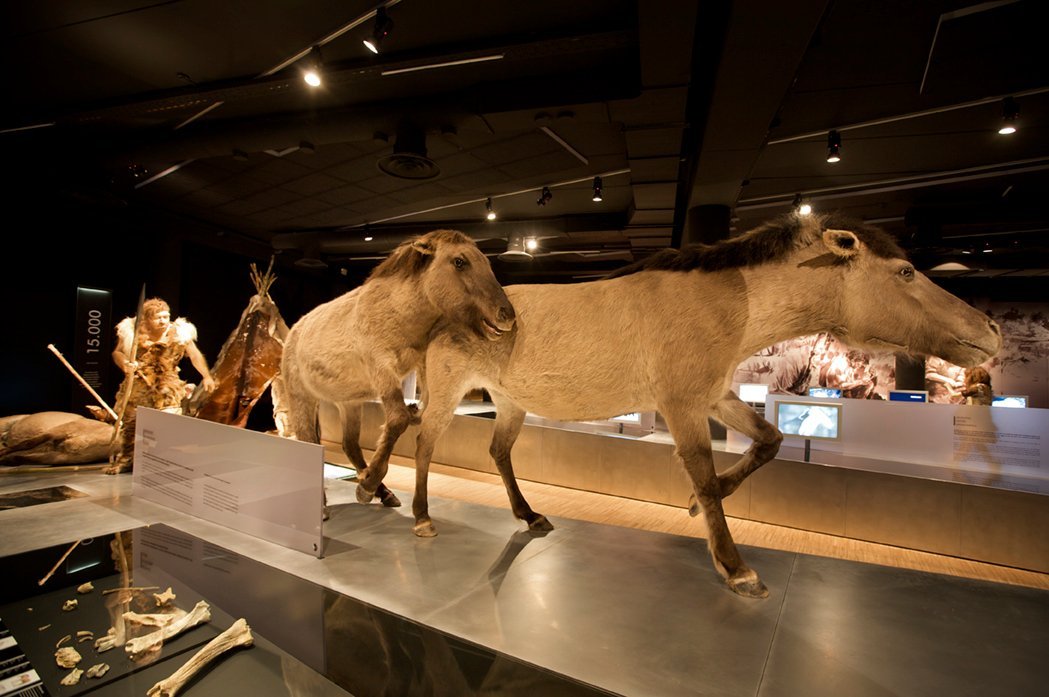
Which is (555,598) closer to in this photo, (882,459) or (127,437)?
(882,459)

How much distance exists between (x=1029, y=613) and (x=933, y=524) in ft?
7.79

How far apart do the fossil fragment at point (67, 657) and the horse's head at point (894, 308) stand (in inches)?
124

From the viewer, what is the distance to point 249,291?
384 inches

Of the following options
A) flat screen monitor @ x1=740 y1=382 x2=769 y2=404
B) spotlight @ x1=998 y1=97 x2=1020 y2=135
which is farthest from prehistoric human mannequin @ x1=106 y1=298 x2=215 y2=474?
spotlight @ x1=998 y1=97 x2=1020 y2=135

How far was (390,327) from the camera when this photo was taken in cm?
290

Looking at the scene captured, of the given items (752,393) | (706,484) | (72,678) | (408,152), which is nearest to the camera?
(72,678)

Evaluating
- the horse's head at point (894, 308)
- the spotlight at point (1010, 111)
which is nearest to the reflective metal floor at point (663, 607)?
the horse's head at point (894, 308)

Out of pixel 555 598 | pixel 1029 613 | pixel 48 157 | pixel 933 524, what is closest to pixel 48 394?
pixel 48 157

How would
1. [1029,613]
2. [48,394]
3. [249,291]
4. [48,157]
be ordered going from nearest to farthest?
[1029,613] < [48,157] < [48,394] < [249,291]

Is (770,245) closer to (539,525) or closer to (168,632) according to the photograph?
(539,525)

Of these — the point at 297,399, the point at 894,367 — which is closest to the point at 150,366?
the point at 297,399

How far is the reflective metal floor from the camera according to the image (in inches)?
61.2

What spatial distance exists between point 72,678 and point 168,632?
262 millimetres

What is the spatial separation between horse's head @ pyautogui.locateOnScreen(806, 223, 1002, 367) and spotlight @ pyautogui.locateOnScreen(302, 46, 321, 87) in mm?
3735
